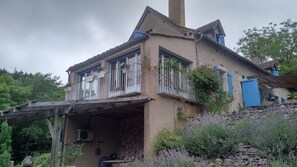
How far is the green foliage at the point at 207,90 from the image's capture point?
11.1m

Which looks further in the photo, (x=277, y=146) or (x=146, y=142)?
(x=146, y=142)

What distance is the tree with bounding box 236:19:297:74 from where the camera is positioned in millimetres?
26750

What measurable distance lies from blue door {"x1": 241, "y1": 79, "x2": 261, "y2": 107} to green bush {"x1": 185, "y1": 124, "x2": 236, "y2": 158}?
28.6 feet

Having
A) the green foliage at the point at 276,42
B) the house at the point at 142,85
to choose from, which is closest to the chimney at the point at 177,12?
the house at the point at 142,85

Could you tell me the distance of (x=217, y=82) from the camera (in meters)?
11.4

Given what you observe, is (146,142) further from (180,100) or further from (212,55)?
(212,55)

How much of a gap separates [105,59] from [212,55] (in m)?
6.02

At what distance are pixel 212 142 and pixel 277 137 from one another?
1.80m

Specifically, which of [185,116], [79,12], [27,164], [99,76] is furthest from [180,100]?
[27,164]

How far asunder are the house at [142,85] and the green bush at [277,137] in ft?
12.9

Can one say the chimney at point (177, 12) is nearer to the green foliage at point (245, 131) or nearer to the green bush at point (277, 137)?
the green foliage at point (245, 131)

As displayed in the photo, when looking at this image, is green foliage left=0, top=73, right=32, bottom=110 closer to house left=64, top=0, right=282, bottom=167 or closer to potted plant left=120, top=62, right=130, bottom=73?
house left=64, top=0, right=282, bottom=167

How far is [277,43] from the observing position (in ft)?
87.8

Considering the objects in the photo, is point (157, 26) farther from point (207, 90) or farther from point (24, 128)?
point (24, 128)
